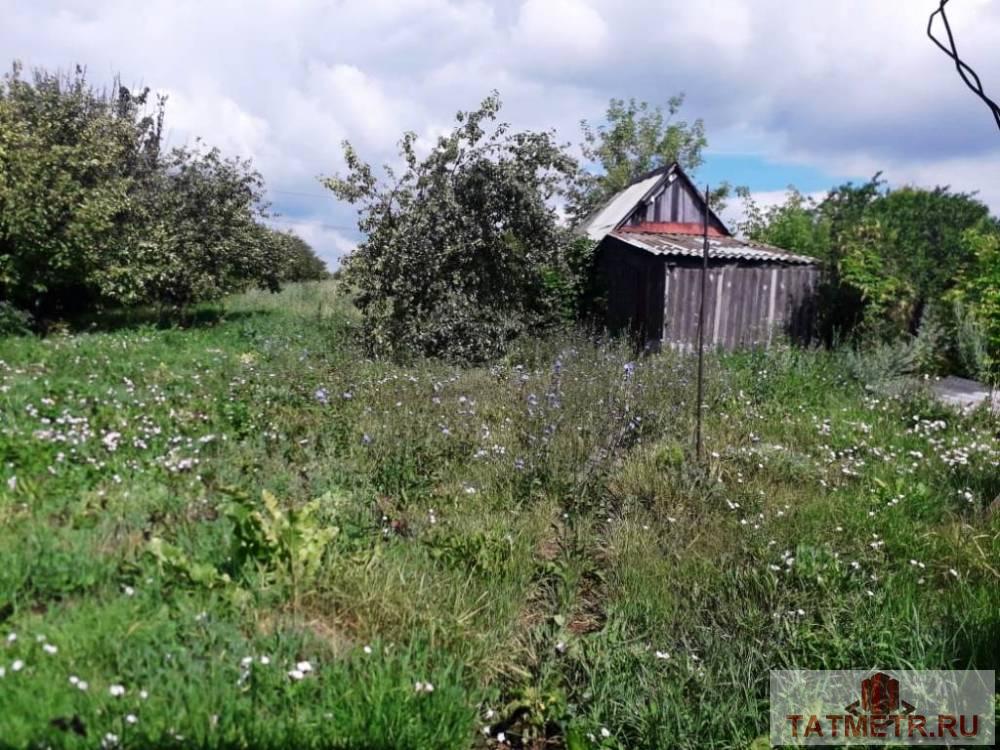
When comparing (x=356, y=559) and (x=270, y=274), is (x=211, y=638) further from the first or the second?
(x=270, y=274)

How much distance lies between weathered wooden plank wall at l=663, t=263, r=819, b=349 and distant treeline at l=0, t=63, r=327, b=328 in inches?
372

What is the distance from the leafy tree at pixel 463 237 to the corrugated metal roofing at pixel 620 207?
3.45m

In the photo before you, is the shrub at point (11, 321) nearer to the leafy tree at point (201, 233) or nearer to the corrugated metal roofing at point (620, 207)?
the leafy tree at point (201, 233)

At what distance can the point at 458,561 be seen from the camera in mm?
3789

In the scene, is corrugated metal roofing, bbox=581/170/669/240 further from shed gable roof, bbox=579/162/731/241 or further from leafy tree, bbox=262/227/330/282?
leafy tree, bbox=262/227/330/282

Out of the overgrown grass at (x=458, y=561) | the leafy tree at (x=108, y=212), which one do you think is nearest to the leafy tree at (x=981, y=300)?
the overgrown grass at (x=458, y=561)

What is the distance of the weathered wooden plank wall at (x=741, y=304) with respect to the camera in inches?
434

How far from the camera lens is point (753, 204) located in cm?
2895

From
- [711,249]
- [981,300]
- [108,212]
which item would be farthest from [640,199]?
[108,212]

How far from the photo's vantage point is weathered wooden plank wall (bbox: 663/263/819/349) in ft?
36.2

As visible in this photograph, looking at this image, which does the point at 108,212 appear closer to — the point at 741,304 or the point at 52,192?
the point at 52,192

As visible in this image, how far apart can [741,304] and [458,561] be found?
8.88m

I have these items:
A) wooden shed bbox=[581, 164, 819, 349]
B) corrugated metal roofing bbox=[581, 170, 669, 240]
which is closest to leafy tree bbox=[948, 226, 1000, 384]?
wooden shed bbox=[581, 164, 819, 349]

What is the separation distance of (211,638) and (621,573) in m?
2.27
